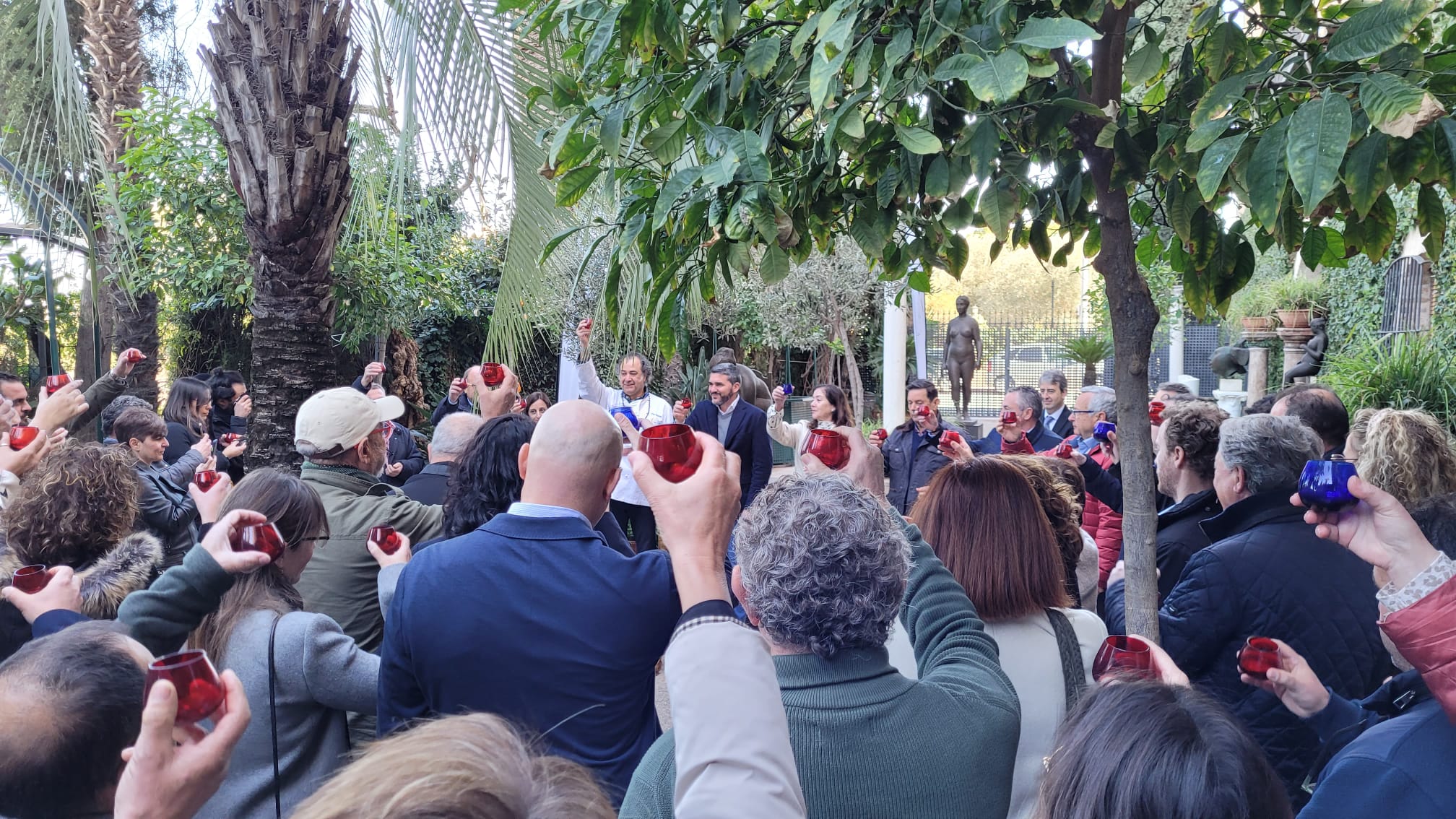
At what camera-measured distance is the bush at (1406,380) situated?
8.12m

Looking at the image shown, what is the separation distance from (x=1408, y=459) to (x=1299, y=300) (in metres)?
12.0

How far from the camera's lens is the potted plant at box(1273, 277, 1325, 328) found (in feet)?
44.2

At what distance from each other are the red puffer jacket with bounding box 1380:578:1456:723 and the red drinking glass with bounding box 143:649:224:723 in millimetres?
1684

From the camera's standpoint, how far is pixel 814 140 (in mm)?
2541

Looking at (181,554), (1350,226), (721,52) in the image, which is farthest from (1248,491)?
(181,554)

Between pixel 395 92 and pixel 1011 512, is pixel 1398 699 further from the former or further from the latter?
pixel 395 92

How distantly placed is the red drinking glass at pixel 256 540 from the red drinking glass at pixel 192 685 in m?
0.86

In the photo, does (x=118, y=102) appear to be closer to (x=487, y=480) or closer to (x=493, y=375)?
(x=493, y=375)

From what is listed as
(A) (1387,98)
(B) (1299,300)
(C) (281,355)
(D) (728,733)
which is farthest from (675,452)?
(B) (1299,300)

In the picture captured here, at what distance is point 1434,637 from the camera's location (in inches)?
57.5

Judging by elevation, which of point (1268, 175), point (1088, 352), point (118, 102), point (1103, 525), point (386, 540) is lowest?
point (1103, 525)

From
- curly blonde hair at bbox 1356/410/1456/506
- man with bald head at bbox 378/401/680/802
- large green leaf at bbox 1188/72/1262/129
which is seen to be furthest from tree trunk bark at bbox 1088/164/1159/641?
man with bald head at bbox 378/401/680/802

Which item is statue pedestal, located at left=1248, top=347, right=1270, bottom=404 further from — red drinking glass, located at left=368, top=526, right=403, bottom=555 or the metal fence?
red drinking glass, located at left=368, top=526, right=403, bottom=555

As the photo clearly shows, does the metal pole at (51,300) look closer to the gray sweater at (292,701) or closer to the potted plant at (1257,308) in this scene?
the gray sweater at (292,701)
